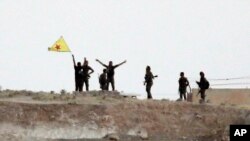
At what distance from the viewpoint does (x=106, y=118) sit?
22719 millimetres

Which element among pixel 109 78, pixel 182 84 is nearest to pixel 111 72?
pixel 109 78

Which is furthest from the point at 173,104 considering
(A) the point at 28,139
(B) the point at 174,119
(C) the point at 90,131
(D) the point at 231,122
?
(A) the point at 28,139

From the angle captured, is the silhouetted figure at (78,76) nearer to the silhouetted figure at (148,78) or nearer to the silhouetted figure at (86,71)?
the silhouetted figure at (86,71)

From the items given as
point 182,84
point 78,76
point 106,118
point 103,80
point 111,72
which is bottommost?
point 106,118

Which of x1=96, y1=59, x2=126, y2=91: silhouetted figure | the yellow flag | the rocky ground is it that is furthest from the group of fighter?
the yellow flag

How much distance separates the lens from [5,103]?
875 inches

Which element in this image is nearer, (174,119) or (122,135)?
(122,135)

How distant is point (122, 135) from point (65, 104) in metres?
2.43

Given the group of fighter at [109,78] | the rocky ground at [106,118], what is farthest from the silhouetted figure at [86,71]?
Result: the rocky ground at [106,118]

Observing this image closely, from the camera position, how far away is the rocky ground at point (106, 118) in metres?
21.9

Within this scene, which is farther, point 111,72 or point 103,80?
point 103,80

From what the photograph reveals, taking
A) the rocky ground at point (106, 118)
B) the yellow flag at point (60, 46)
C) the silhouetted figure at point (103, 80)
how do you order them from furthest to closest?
1. the yellow flag at point (60, 46)
2. the silhouetted figure at point (103, 80)
3. the rocky ground at point (106, 118)

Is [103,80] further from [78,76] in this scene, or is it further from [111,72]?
[78,76]

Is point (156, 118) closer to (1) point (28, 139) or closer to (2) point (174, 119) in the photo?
(2) point (174, 119)
